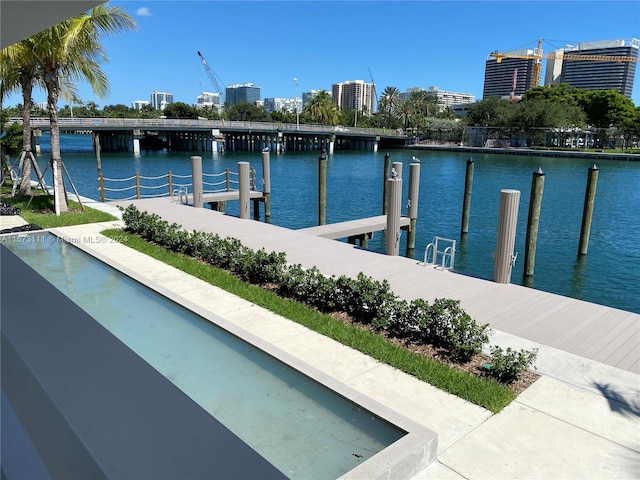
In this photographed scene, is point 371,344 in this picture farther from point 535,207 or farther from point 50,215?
point 50,215

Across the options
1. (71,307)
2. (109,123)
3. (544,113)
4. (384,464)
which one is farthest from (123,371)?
(544,113)

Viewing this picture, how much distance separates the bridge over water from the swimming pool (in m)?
56.8

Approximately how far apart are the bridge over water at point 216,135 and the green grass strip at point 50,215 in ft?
150

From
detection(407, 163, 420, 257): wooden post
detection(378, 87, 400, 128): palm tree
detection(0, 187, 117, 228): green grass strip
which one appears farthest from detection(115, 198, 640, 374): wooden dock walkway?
detection(378, 87, 400, 128): palm tree

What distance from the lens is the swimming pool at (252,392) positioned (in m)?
4.11

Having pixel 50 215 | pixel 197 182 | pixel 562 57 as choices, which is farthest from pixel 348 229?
pixel 562 57

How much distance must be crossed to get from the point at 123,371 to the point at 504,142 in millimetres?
87914

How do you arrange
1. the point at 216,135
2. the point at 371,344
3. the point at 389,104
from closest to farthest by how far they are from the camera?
1. the point at 371,344
2. the point at 216,135
3. the point at 389,104

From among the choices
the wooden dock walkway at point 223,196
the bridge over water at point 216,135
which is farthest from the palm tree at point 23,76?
the bridge over water at point 216,135

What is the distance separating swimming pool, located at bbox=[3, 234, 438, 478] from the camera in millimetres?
4113

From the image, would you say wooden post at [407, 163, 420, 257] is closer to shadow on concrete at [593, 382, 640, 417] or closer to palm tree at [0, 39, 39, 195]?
shadow on concrete at [593, 382, 640, 417]

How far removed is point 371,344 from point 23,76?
53.6 ft

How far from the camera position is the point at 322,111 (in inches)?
3797

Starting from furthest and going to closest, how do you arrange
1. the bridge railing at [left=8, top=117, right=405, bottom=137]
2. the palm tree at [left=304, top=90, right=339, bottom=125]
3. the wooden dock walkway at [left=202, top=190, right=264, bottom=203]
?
the palm tree at [left=304, top=90, right=339, bottom=125]
the bridge railing at [left=8, top=117, right=405, bottom=137]
the wooden dock walkway at [left=202, top=190, right=264, bottom=203]
